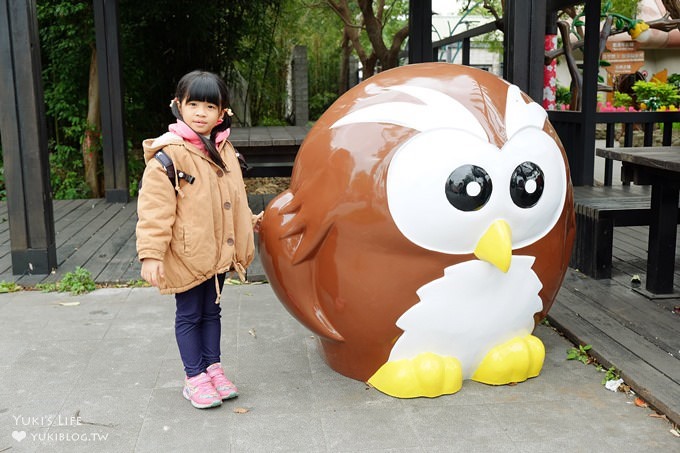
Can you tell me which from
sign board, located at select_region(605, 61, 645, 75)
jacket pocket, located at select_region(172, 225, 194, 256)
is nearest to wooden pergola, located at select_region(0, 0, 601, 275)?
jacket pocket, located at select_region(172, 225, 194, 256)

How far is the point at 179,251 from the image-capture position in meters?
2.93

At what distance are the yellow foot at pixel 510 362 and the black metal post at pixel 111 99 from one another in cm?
625

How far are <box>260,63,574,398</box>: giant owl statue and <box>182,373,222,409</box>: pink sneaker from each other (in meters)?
0.50

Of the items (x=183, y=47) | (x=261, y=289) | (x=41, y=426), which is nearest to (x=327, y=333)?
(x=41, y=426)

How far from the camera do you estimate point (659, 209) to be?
14.5 ft

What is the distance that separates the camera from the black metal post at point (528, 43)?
4.59m

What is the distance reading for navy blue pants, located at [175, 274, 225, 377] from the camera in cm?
309

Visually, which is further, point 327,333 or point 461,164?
point 327,333

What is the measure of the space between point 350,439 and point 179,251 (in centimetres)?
103

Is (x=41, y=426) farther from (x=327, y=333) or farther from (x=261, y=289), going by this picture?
(x=261, y=289)

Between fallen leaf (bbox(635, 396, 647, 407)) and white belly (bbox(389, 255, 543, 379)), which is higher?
white belly (bbox(389, 255, 543, 379))

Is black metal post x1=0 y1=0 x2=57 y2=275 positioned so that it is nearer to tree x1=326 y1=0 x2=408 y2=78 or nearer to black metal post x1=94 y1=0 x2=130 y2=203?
black metal post x1=94 y1=0 x2=130 y2=203

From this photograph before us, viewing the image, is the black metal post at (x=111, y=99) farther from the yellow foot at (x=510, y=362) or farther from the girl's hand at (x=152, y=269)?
the yellow foot at (x=510, y=362)

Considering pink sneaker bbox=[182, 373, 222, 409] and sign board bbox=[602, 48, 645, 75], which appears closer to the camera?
pink sneaker bbox=[182, 373, 222, 409]
